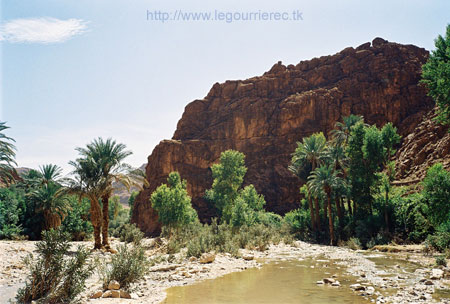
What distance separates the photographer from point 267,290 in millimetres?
11406

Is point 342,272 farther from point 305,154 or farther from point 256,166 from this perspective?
point 256,166

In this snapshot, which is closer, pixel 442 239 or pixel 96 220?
pixel 442 239

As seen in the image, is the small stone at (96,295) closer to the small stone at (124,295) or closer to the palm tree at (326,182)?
the small stone at (124,295)

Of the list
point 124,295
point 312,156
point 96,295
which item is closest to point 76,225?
point 96,295

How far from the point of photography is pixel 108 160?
879 inches

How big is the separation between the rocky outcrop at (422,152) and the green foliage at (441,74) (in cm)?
2803

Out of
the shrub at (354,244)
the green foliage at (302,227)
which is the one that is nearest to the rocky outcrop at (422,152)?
the green foliage at (302,227)

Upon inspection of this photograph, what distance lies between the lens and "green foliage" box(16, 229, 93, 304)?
8344 mm

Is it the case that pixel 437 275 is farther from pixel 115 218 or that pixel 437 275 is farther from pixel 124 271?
pixel 115 218

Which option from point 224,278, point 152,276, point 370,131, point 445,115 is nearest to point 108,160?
point 152,276

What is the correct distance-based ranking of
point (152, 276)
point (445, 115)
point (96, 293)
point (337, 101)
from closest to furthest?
point (96, 293) < point (152, 276) < point (445, 115) < point (337, 101)

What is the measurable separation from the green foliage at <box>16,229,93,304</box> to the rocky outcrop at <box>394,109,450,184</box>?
49.1m

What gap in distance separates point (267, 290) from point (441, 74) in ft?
56.7

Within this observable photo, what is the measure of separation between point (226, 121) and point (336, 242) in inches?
1936
